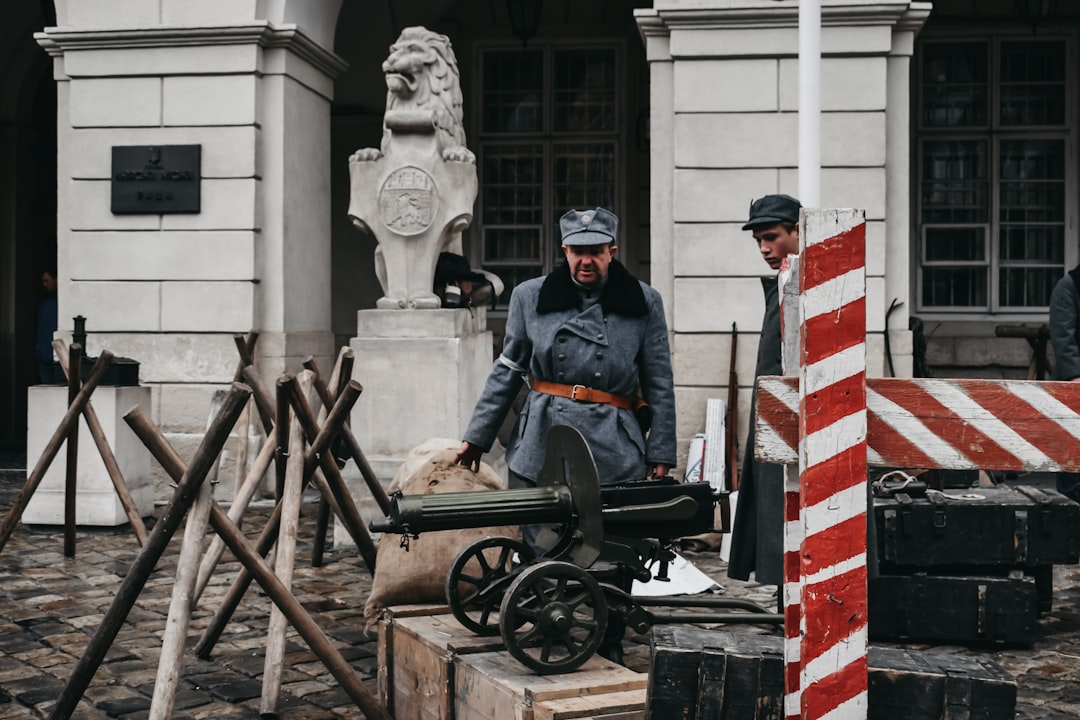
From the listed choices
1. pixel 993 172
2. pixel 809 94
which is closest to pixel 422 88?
pixel 809 94

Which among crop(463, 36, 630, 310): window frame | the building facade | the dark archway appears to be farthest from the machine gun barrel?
the dark archway

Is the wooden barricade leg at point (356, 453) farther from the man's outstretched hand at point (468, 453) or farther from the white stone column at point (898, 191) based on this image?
Answer: the white stone column at point (898, 191)

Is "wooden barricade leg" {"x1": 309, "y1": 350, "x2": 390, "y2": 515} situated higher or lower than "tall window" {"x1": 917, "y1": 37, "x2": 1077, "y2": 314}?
lower

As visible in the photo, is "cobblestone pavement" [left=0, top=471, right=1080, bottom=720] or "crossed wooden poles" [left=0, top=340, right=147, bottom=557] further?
"crossed wooden poles" [left=0, top=340, right=147, bottom=557]

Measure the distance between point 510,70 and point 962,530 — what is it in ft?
30.7

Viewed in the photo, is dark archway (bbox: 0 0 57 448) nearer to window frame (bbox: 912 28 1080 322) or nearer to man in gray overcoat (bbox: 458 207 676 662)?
window frame (bbox: 912 28 1080 322)

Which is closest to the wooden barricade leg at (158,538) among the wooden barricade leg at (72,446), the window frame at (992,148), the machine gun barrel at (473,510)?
the machine gun barrel at (473,510)

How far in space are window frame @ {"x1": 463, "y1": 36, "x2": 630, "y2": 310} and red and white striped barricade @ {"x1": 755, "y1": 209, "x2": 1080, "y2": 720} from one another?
10787 millimetres

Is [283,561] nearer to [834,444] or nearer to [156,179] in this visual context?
[834,444]

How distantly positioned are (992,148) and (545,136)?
4634 mm

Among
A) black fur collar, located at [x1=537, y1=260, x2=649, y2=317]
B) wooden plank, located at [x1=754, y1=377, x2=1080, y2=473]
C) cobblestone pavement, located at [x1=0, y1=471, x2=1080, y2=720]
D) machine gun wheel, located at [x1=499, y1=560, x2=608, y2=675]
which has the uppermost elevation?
black fur collar, located at [x1=537, y1=260, x2=649, y2=317]

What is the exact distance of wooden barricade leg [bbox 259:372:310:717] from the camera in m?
4.50

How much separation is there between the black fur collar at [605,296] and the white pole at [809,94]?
2.54m

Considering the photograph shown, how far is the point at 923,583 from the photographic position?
5.65 m
